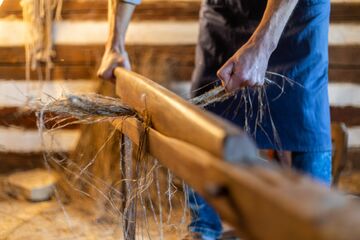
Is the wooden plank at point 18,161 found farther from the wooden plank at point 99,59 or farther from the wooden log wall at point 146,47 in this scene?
the wooden plank at point 99,59

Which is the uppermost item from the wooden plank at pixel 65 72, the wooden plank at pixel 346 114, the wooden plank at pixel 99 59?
the wooden plank at pixel 99 59

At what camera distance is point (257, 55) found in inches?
58.1

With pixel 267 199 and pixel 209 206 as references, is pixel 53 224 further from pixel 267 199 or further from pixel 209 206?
pixel 267 199

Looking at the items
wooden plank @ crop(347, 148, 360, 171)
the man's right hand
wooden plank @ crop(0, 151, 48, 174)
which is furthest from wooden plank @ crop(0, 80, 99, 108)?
wooden plank @ crop(347, 148, 360, 171)

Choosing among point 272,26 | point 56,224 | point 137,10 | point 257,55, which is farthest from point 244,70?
point 137,10

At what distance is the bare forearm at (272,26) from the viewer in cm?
151

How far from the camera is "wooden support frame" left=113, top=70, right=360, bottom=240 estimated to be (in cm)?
54

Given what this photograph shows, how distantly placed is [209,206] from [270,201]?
58.9 inches

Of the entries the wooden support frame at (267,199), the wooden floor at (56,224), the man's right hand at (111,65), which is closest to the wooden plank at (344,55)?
the wooden floor at (56,224)

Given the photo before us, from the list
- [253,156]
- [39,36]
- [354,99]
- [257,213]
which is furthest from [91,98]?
[354,99]

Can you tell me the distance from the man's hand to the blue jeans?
545 millimetres

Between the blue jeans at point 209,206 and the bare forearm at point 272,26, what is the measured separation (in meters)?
0.54

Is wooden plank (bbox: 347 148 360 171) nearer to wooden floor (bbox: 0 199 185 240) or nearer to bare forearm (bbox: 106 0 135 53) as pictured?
wooden floor (bbox: 0 199 185 240)

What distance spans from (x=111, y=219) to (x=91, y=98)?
123 centimetres
